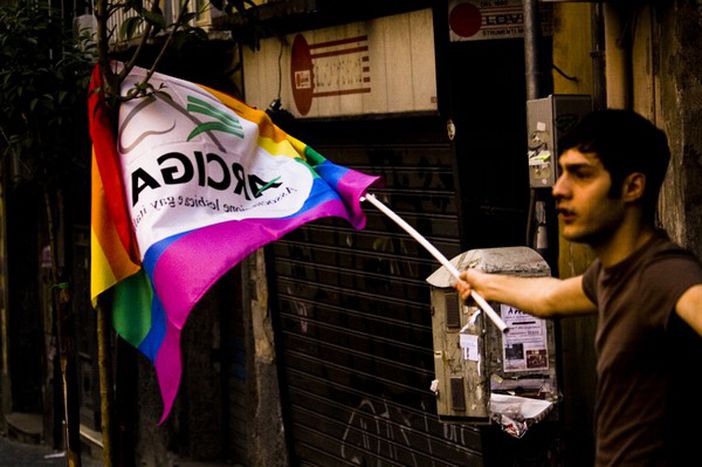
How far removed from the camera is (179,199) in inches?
266

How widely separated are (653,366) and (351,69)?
6483mm

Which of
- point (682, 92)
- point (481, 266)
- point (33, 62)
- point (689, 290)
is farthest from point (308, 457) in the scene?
point (689, 290)

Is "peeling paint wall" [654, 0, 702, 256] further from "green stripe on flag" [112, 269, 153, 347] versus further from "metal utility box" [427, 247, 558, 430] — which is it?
"green stripe on flag" [112, 269, 153, 347]

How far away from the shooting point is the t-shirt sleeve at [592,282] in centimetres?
380

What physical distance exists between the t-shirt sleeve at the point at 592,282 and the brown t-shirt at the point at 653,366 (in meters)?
0.24

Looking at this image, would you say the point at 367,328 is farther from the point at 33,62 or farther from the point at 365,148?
the point at 33,62

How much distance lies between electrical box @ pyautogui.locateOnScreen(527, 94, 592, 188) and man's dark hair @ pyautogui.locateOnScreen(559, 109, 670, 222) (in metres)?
3.14

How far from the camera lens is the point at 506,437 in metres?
7.50

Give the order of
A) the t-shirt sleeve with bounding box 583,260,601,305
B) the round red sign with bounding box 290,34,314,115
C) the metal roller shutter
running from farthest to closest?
the round red sign with bounding box 290,34,314,115 → the metal roller shutter → the t-shirt sleeve with bounding box 583,260,601,305

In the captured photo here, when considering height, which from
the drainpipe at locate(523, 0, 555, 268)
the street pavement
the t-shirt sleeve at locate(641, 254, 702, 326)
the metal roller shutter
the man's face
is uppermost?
the drainpipe at locate(523, 0, 555, 268)

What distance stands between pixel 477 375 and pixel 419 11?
2565 millimetres

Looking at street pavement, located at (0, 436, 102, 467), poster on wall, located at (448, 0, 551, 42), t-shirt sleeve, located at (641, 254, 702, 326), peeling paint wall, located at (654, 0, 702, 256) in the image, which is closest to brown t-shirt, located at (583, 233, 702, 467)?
t-shirt sleeve, located at (641, 254, 702, 326)

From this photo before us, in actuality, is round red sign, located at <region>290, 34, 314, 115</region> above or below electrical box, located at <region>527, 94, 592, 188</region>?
above

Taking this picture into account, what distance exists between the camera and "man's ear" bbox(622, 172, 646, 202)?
3549 millimetres
